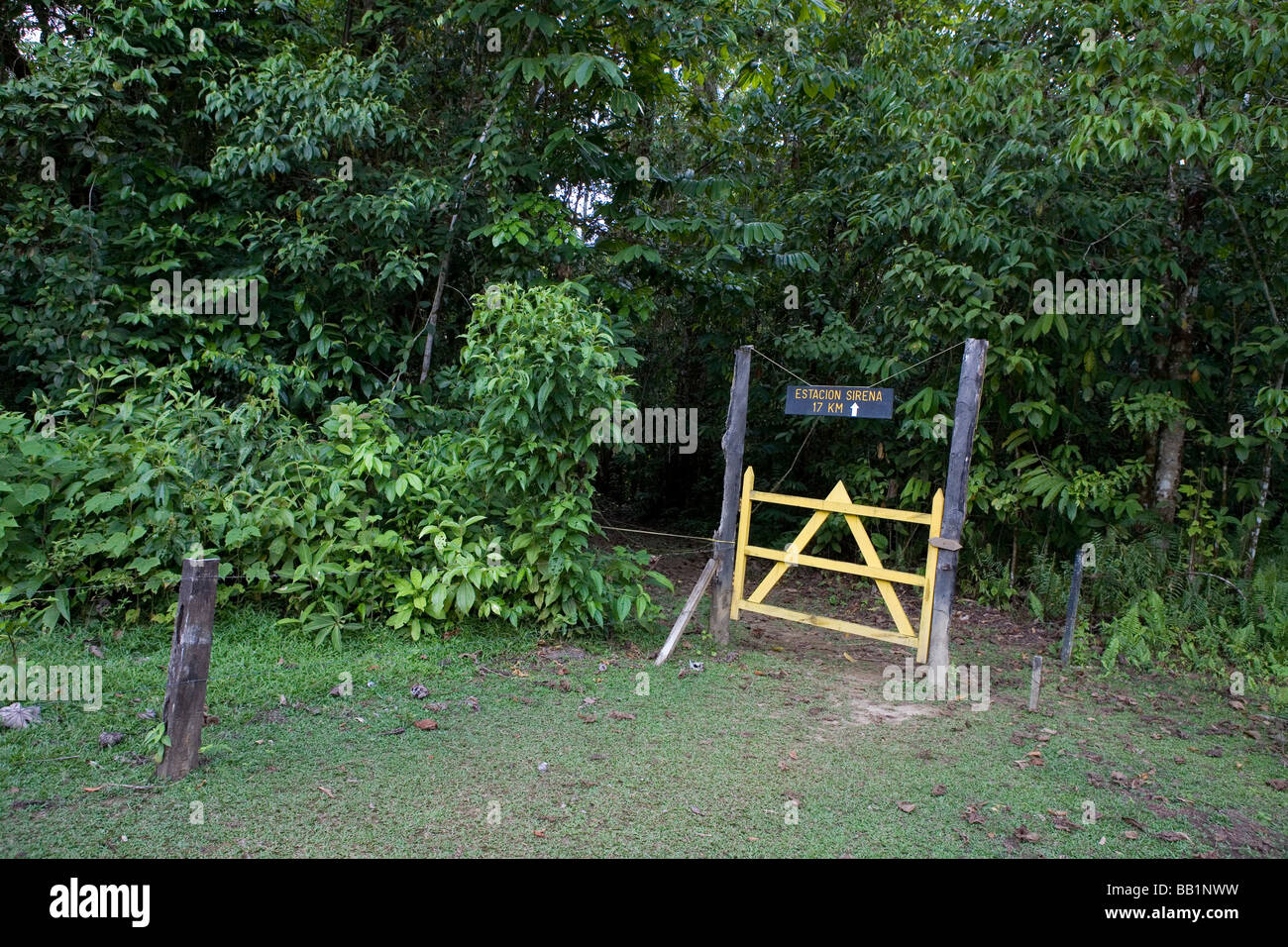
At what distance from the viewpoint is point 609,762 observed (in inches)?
181

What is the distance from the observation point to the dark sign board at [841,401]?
6.34 meters

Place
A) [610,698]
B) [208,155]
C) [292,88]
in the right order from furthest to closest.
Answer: [208,155] < [292,88] < [610,698]

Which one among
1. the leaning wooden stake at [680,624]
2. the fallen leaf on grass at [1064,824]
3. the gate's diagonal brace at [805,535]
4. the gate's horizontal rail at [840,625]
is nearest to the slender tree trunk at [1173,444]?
the gate's horizontal rail at [840,625]

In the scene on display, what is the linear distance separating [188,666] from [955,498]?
190 inches

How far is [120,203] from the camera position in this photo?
25.3ft

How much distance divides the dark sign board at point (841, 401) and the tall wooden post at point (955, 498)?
1.70 ft

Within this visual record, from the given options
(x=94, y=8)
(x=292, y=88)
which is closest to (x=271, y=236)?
(x=292, y=88)

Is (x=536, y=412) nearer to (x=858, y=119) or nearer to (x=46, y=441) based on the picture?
(x=46, y=441)

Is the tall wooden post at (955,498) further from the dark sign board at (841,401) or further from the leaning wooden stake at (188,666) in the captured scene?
the leaning wooden stake at (188,666)

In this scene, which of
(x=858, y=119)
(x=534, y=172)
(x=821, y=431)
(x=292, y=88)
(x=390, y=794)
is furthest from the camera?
(x=821, y=431)

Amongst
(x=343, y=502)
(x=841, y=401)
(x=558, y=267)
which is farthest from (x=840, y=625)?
(x=558, y=267)

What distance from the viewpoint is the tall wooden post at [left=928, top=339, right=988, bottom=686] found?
598cm

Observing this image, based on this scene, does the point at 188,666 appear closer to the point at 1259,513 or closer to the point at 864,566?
the point at 864,566

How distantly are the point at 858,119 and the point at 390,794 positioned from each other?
27.0 ft
